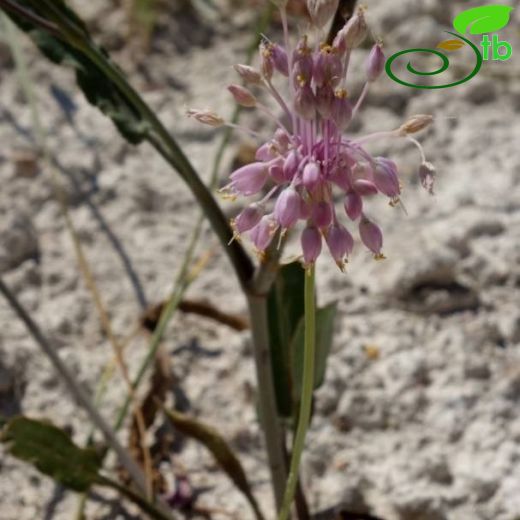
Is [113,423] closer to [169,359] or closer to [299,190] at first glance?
[169,359]

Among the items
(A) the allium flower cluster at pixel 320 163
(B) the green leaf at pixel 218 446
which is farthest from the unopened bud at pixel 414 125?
(B) the green leaf at pixel 218 446

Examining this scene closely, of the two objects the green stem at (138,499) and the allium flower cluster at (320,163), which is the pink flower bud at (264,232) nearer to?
the allium flower cluster at (320,163)

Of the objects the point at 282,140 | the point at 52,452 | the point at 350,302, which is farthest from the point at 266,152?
the point at 350,302

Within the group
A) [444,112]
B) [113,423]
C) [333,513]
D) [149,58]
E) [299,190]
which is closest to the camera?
[299,190]

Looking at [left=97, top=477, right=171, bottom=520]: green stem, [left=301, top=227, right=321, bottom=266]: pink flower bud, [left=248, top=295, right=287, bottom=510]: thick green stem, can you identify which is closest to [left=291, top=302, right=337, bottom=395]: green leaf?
[left=248, top=295, right=287, bottom=510]: thick green stem

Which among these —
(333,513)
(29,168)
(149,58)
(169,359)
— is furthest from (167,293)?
(149,58)

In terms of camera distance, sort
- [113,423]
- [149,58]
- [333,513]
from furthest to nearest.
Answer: [149,58]
[113,423]
[333,513]

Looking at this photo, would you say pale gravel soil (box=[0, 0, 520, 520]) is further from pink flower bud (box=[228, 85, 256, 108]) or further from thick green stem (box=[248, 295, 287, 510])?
pink flower bud (box=[228, 85, 256, 108])
